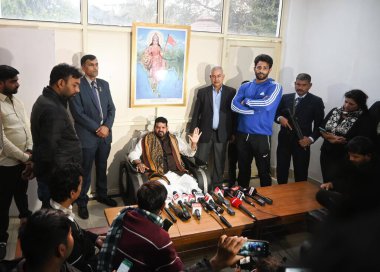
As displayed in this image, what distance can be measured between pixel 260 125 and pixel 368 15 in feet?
5.84

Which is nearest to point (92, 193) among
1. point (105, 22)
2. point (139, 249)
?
point (105, 22)

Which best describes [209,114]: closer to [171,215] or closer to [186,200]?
[186,200]

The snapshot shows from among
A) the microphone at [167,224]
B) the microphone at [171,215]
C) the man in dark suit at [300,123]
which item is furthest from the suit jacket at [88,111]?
the man in dark suit at [300,123]

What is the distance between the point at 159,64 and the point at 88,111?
3.59 ft

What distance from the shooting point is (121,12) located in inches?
143

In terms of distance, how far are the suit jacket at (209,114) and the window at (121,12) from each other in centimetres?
110

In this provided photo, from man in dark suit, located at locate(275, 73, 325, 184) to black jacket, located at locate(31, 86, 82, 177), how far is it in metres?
2.38

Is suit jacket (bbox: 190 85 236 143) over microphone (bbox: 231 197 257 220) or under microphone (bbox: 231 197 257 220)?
over

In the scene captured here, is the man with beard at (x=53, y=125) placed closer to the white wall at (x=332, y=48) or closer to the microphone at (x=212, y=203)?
the microphone at (x=212, y=203)

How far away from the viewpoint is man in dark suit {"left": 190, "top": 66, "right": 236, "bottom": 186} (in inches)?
154

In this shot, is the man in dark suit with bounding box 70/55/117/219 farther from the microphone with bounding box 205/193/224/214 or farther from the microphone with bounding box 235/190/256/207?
the microphone with bounding box 235/190/256/207

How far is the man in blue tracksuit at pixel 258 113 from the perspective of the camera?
348cm

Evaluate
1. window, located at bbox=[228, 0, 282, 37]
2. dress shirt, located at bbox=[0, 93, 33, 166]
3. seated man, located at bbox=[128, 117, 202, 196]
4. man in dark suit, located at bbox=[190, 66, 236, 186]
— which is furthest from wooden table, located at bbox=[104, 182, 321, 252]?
window, located at bbox=[228, 0, 282, 37]

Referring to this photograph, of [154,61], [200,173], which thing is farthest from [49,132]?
[154,61]
